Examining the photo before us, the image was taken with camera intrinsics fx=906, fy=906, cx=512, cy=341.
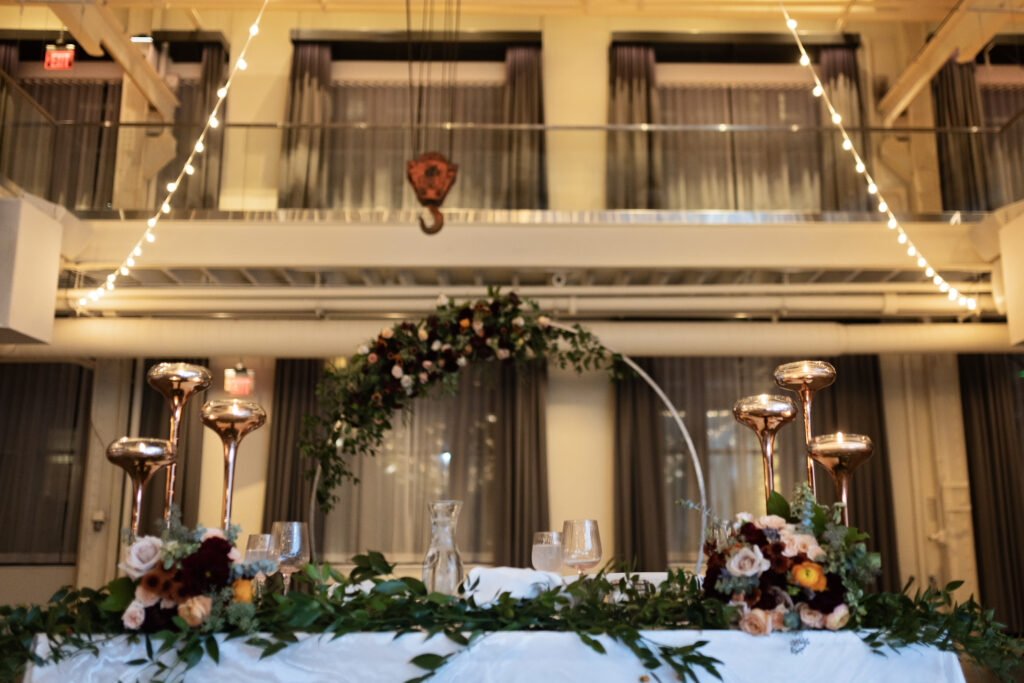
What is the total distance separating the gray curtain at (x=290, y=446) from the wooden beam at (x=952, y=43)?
5.86 metres

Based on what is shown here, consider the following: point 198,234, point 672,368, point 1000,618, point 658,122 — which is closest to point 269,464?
point 198,234

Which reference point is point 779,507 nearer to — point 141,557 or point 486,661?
point 486,661

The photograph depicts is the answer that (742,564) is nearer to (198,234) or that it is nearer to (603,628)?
(603,628)

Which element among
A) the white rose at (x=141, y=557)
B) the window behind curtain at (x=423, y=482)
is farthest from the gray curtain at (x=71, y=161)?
the white rose at (x=141, y=557)

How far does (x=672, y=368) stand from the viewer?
8234 mm

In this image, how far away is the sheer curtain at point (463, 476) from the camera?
775cm

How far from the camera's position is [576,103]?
29.1 feet

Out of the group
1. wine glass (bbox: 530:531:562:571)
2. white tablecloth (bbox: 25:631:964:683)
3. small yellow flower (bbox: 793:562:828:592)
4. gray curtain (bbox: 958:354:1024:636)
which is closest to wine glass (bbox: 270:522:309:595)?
wine glass (bbox: 530:531:562:571)

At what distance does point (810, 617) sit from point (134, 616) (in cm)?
134

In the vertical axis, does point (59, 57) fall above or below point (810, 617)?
above

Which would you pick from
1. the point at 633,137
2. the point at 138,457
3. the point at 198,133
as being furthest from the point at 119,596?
the point at 633,137

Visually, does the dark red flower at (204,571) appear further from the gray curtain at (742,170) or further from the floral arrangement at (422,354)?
the gray curtain at (742,170)

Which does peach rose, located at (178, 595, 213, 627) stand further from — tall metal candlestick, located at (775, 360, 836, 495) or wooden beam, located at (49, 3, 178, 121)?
wooden beam, located at (49, 3, 178, 121)

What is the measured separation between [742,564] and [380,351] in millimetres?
4079
